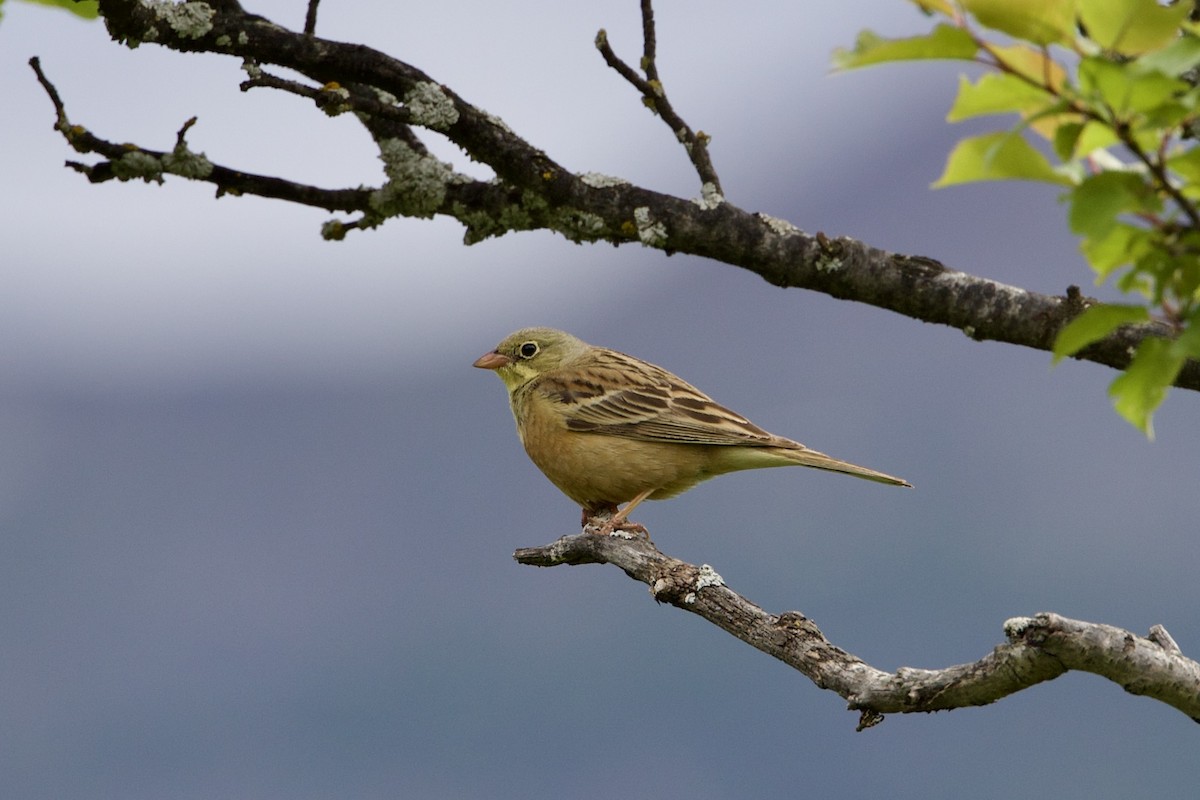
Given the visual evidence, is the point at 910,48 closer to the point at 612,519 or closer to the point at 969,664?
the point at 969,664

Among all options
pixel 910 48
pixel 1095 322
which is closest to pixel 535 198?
pixel 910 48

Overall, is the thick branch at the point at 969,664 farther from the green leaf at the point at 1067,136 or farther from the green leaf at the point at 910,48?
the green leaf at the point at 910,48

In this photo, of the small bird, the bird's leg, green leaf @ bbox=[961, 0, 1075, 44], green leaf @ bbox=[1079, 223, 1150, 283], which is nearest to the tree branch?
the bird's leg

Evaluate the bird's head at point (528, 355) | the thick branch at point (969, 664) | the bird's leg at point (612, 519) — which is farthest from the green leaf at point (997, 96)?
the bird's head at point (528, 355)

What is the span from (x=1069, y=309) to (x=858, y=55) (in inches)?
164

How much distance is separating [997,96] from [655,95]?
454cm

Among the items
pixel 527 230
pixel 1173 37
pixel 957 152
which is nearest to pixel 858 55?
pixel 957 152

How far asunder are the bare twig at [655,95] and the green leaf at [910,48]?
14.0 ft

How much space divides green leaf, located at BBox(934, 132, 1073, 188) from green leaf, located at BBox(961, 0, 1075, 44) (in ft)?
0.66

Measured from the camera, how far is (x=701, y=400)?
9.66 m

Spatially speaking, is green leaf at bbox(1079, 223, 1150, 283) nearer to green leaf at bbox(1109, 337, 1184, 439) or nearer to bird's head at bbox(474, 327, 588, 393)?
green leaf at bbox(1109, 337, 1184, 439)

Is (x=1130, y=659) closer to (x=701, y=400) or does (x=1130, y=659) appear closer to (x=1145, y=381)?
(x=1145, y=381)

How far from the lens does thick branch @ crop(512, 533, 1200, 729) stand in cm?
421

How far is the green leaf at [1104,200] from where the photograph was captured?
2545 millimetres
